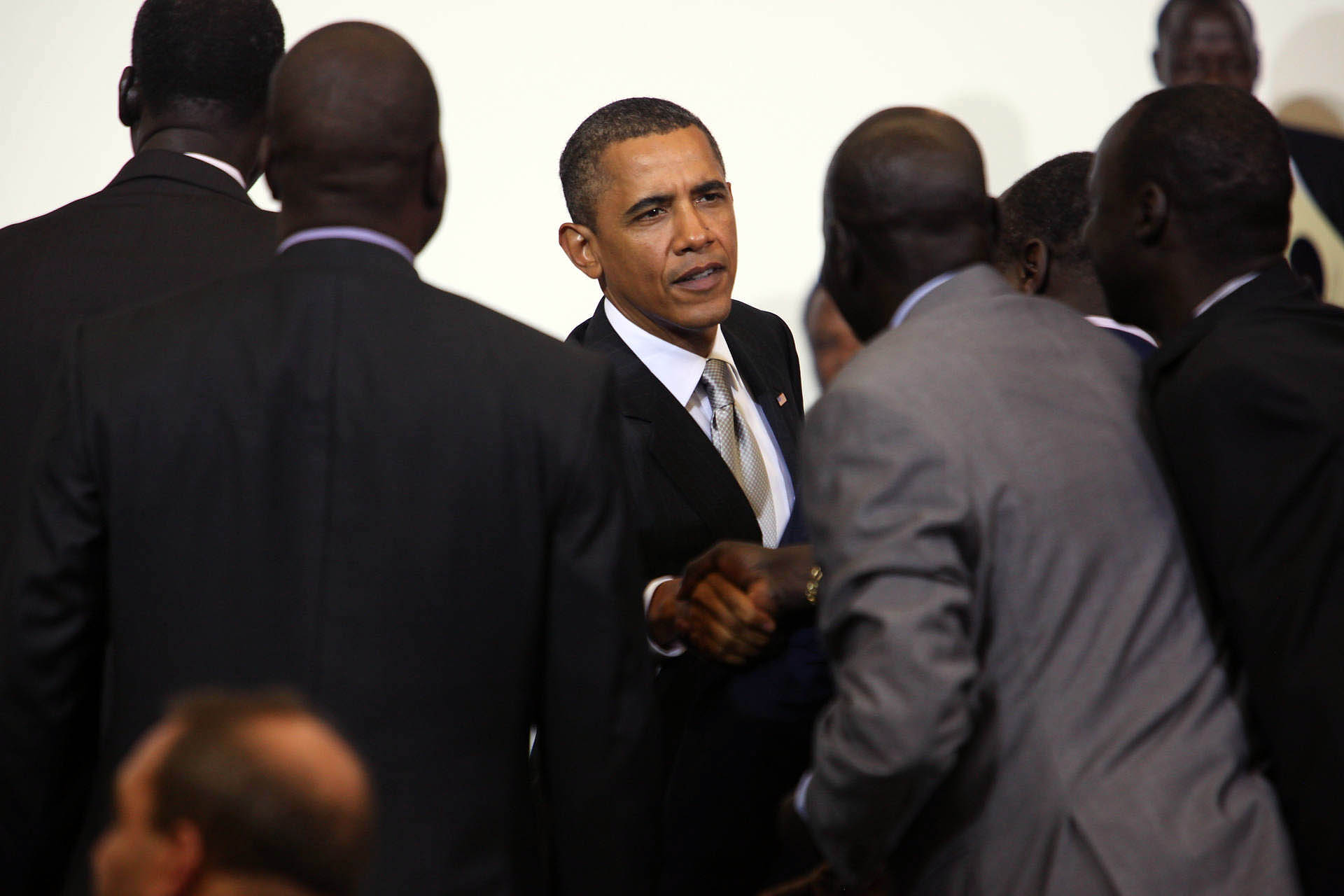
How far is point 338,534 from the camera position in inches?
65.6

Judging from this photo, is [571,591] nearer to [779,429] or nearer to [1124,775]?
[1124,775]

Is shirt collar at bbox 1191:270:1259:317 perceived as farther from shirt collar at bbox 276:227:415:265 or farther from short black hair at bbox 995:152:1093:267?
shirt collar at bbox 276:227:415:265

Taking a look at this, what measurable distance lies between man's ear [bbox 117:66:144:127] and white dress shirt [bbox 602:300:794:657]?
95 centimetres

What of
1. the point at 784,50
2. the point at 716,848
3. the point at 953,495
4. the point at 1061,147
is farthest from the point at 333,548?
the point at 1061,147

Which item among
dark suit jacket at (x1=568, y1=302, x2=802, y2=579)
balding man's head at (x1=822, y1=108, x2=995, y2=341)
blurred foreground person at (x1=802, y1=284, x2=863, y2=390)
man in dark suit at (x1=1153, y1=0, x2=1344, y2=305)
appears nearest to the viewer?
balding man's head at (x1=822, y1=108, x2=995, y2=341)

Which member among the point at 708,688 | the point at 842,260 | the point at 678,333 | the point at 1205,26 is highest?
the point at 1205,26

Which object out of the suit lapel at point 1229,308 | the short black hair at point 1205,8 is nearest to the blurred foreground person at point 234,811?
the suit lapel at point 1229,308

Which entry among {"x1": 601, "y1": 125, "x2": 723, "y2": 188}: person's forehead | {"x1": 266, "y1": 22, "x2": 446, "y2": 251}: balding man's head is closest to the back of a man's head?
{"x1": 601, "y1": 125, "x2": 723, "y2": 188}: person's forehead

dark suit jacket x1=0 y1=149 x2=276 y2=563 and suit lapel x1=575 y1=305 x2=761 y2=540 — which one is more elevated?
dark suit jacket x1=0 y1=149 x2=276 y2=563

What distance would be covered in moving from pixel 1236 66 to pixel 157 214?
10.1 feet

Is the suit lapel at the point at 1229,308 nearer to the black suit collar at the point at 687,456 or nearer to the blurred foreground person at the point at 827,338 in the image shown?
the black suit collar at the point at 687,456

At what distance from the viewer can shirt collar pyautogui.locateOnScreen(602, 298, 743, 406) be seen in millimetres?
2854

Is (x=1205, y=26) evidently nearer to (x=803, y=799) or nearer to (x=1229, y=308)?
(x=1229, y=308)

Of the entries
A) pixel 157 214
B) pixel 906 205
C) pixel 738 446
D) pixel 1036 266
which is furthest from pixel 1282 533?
pixel 157 214
